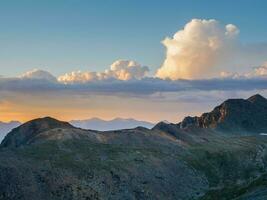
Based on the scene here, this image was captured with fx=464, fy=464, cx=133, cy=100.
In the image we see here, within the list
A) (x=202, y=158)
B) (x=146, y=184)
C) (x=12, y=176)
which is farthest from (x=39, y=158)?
(x=202, y=158)

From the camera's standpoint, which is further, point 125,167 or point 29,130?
point 29,130

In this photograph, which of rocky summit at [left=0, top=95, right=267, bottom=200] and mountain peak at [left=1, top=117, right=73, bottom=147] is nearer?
rocky summit at [left=0, top=95, right=267, bottom=200]

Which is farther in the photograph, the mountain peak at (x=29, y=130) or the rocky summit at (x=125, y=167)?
the mountain peak at (x=29, y=130)

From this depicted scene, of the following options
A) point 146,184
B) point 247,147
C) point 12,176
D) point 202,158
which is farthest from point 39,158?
point 247,147

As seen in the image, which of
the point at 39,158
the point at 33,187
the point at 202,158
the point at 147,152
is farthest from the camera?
the point at 202,158

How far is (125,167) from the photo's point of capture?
132m

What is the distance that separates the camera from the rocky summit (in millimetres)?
107750

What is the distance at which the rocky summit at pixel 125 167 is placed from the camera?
108m

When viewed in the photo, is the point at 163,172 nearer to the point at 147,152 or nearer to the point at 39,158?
the point at 147,152

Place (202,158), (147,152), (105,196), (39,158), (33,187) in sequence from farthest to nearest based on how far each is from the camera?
1. (202,158)
2. (147,152)
3. (39,158)
4. (105,196)
5. (33,187)

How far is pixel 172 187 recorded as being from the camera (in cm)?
13050

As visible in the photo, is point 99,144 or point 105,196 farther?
point 99,144

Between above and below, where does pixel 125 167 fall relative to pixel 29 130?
below

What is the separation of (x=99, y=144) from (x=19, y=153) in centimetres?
3333
